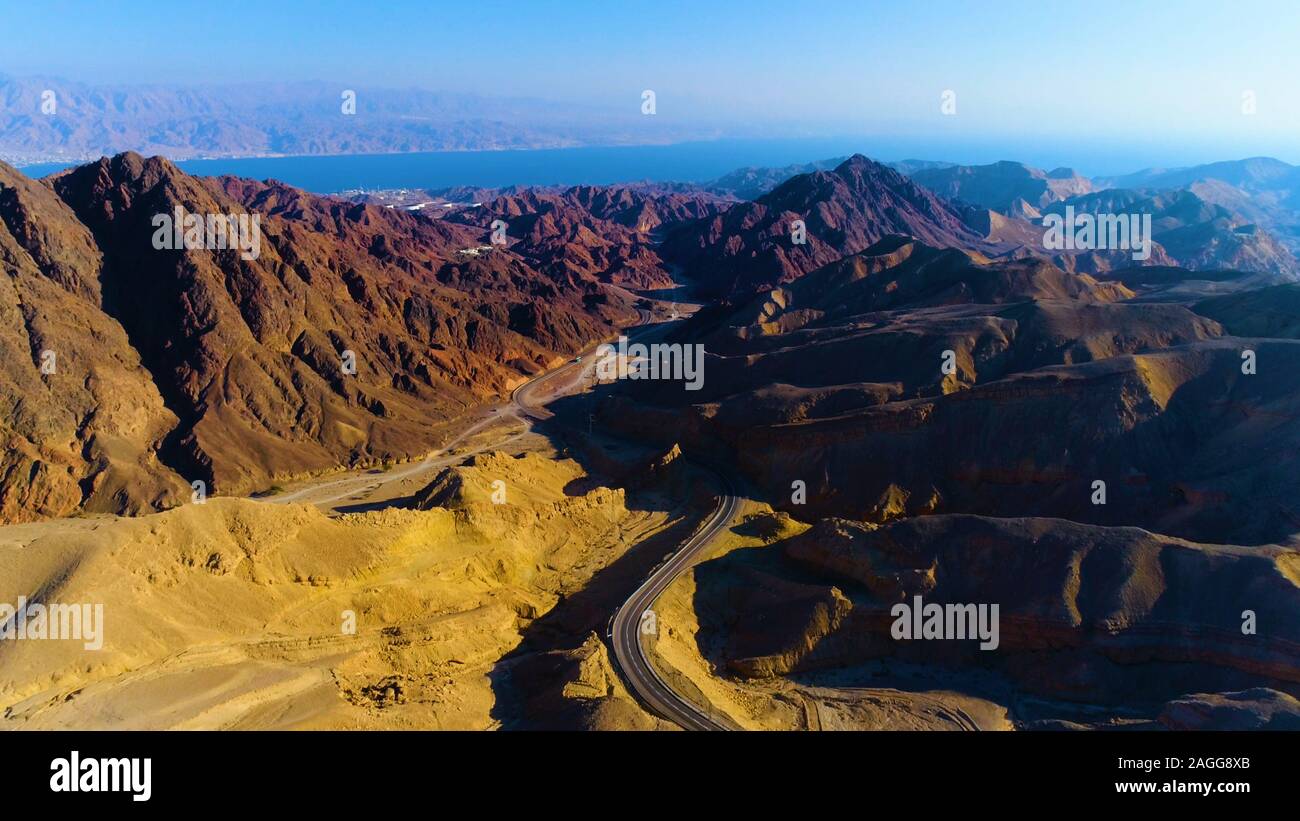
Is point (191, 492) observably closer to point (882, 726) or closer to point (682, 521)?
point (682, 521)

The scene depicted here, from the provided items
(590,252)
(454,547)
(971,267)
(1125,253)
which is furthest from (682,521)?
(1125,253)

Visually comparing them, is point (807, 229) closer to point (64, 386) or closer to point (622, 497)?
point (622, 497)

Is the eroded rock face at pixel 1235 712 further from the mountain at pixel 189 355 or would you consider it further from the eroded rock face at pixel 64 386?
the eroded rock face at pixel 64 386

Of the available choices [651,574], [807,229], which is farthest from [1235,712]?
[807,229]

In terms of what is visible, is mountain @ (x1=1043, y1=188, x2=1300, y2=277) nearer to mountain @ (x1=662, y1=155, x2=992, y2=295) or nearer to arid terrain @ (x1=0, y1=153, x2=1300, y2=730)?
mountain @ (x1=662, y1=155, x2=992, y2=295)

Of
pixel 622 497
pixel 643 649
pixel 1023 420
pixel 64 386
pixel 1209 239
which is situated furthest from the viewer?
pixel 1209 239
